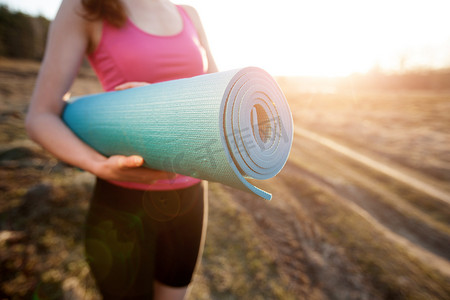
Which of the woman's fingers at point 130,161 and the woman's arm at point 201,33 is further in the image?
the woman's arm at point 201,33

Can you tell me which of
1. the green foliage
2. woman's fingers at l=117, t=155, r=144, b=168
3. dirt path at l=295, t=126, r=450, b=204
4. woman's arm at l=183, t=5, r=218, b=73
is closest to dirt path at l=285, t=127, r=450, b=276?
dirt path at l=295, t=126, r=450, b=204

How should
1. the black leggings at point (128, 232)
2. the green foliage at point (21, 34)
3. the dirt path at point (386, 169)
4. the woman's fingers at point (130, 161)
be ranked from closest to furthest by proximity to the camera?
the woman's fingers at point (130, 161), the black leggings at point (128, 232), the dirt path at point (386, 169), the green foliage at point (21, 34)

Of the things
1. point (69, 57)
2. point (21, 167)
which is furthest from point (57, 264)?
point (69, 57)

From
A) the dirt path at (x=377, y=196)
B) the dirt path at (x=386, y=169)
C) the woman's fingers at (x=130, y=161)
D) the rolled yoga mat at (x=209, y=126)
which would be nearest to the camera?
the rolled yoga mat at (x=209, y=126)

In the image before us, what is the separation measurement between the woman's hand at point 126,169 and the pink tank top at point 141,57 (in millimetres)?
210

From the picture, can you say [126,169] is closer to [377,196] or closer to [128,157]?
[128,157]

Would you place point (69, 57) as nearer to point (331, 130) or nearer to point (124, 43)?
point (124, 43)

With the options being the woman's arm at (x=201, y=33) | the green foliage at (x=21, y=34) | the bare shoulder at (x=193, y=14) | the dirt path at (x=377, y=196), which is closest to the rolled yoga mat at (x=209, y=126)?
the woman's arm at (x=201, y=33)

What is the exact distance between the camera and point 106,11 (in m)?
1.00

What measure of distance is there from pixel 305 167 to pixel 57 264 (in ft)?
23.1

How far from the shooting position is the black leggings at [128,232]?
1184 millimetres

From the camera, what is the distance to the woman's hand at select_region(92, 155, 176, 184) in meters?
0.87

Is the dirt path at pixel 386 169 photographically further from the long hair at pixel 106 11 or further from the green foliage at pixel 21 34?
the green foliage at pixel 21 34

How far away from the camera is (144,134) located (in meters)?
0.85
